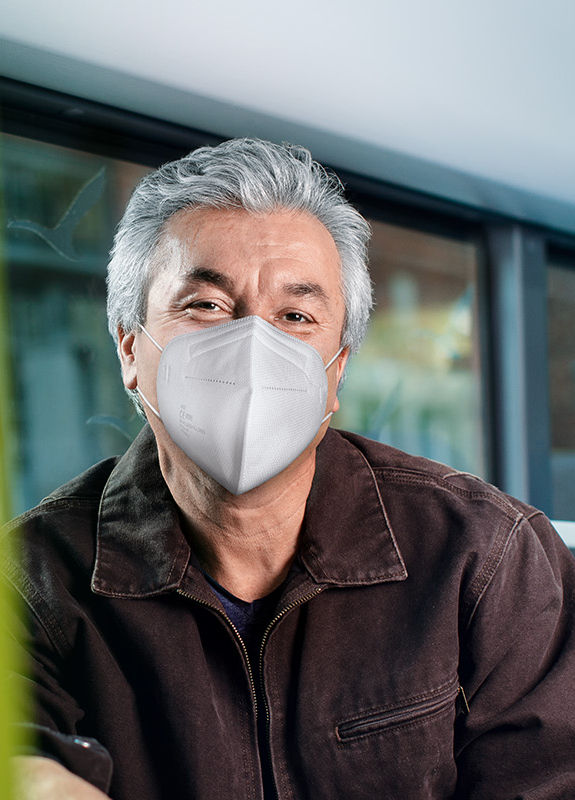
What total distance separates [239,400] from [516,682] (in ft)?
1.59

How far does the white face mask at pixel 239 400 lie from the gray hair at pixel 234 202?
0.15 meters

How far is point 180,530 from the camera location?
0.98 meters

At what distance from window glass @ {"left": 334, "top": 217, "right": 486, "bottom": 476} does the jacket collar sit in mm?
947

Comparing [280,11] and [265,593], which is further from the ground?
[280,11]

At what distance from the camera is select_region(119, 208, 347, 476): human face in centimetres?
94

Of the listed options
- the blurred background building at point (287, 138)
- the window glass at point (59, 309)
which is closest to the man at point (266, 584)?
the blurred background building at point (287, 138)

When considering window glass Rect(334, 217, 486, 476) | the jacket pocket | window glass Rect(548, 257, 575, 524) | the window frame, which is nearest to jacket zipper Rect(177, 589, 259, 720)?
the jacket pocket

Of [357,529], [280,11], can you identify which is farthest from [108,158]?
[357,529]

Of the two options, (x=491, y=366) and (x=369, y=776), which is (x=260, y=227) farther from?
(x=491, y=366)

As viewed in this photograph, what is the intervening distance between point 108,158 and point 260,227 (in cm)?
73

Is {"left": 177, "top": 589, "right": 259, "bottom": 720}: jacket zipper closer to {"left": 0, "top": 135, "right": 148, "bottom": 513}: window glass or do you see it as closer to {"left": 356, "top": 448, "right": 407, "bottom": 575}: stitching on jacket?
{"left": 356, "top": 448, "right": 407, "bottom": 575}: stitching on jacket

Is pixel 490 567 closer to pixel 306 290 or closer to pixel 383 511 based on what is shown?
pixel 383 511

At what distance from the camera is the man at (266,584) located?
0.90 meters

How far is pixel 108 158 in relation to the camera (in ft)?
5.12
